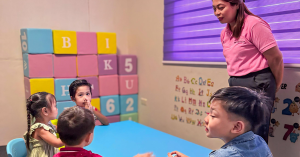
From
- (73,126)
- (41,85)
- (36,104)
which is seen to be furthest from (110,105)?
(73,126)

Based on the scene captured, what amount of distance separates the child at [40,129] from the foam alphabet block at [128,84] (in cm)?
154

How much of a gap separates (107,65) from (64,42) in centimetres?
58

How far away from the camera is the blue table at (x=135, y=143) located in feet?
5.04

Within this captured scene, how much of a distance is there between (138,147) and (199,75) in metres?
1.00

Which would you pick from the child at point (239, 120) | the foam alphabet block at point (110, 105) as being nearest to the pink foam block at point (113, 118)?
the foam alphabet block at point (110, 105)

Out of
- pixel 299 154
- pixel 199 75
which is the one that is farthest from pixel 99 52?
pixel 299 154

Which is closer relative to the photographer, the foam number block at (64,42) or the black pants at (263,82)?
the black pants at (263,82)

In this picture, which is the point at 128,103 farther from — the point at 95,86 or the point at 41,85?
the point at 41,85

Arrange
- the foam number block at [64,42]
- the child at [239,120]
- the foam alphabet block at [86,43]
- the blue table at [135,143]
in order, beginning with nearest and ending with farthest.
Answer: the child at [239,120]
the blue table at [135,143]
the foam number block at [64,42]
the foam alphabet block at [86,43]

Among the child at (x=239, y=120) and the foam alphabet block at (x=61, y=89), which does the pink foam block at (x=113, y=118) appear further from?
the child at (x=239, y=120)

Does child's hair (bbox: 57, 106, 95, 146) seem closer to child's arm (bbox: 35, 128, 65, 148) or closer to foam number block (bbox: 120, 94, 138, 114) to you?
child's arm (bbox: 35, 128, 65, 148)

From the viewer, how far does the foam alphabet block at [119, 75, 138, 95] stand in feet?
9.80

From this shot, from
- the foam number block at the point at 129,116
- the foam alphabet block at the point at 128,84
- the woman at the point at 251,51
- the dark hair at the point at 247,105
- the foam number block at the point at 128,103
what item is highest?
the woman at the point at 251,51

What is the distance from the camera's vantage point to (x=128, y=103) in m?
3.09
